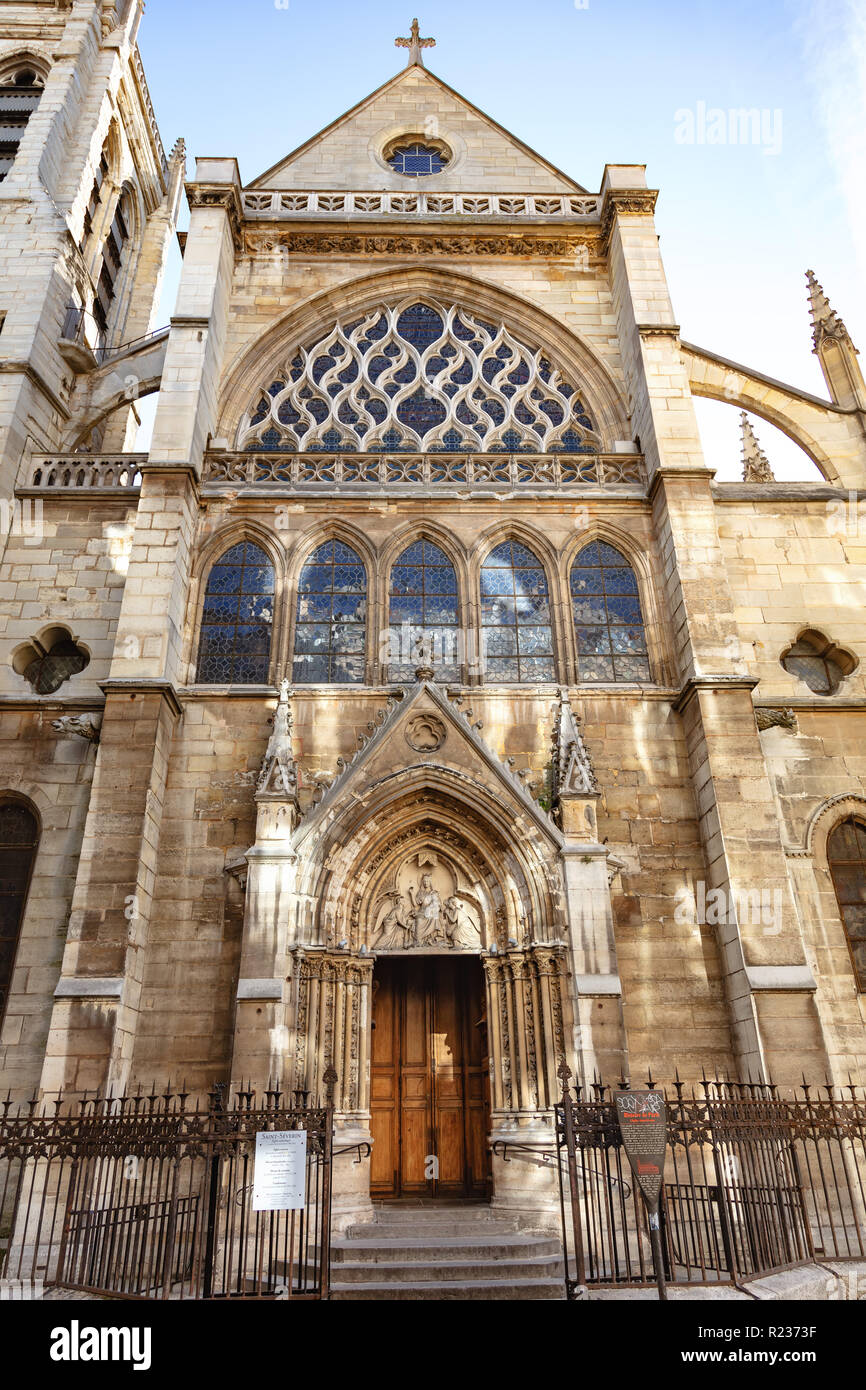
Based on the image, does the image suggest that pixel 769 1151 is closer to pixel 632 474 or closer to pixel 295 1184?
pixel 295 1184

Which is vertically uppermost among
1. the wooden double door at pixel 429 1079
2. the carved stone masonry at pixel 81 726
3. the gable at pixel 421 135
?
the gable at pixel 421 135

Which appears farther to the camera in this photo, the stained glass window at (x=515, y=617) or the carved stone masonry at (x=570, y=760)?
the stained glass window at (x=515, y=617)

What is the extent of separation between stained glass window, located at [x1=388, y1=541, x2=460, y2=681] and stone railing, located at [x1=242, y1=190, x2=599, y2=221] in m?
7.73

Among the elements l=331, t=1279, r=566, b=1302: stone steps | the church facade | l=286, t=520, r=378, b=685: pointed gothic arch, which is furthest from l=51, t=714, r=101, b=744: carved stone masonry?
l=331, t=1279, r=566, b=1302: stone steps

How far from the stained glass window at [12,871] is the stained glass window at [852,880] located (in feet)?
33.2

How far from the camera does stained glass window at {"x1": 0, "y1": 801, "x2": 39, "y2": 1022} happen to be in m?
11.5

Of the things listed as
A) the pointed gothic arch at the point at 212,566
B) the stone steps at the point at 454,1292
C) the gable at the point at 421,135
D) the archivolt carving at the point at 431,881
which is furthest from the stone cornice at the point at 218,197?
the stone steps at the point at 454,1292

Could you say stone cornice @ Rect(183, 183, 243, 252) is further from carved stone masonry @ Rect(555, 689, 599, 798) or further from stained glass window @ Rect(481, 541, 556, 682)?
carved stone masonry @ Rect(555, 689, 599, 798)

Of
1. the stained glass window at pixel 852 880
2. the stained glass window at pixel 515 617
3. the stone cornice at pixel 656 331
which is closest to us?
the stained glass window at pixel 852 880

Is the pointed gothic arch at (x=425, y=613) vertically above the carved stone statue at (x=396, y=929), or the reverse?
the pointed gothic arch at (x=425, y=613)

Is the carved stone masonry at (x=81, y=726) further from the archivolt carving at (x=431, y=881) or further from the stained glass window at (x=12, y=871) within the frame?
the archivolt carving at (x=431, y=881)

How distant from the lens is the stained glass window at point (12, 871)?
11.5 metres

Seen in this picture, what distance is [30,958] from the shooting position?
37.1 feet
